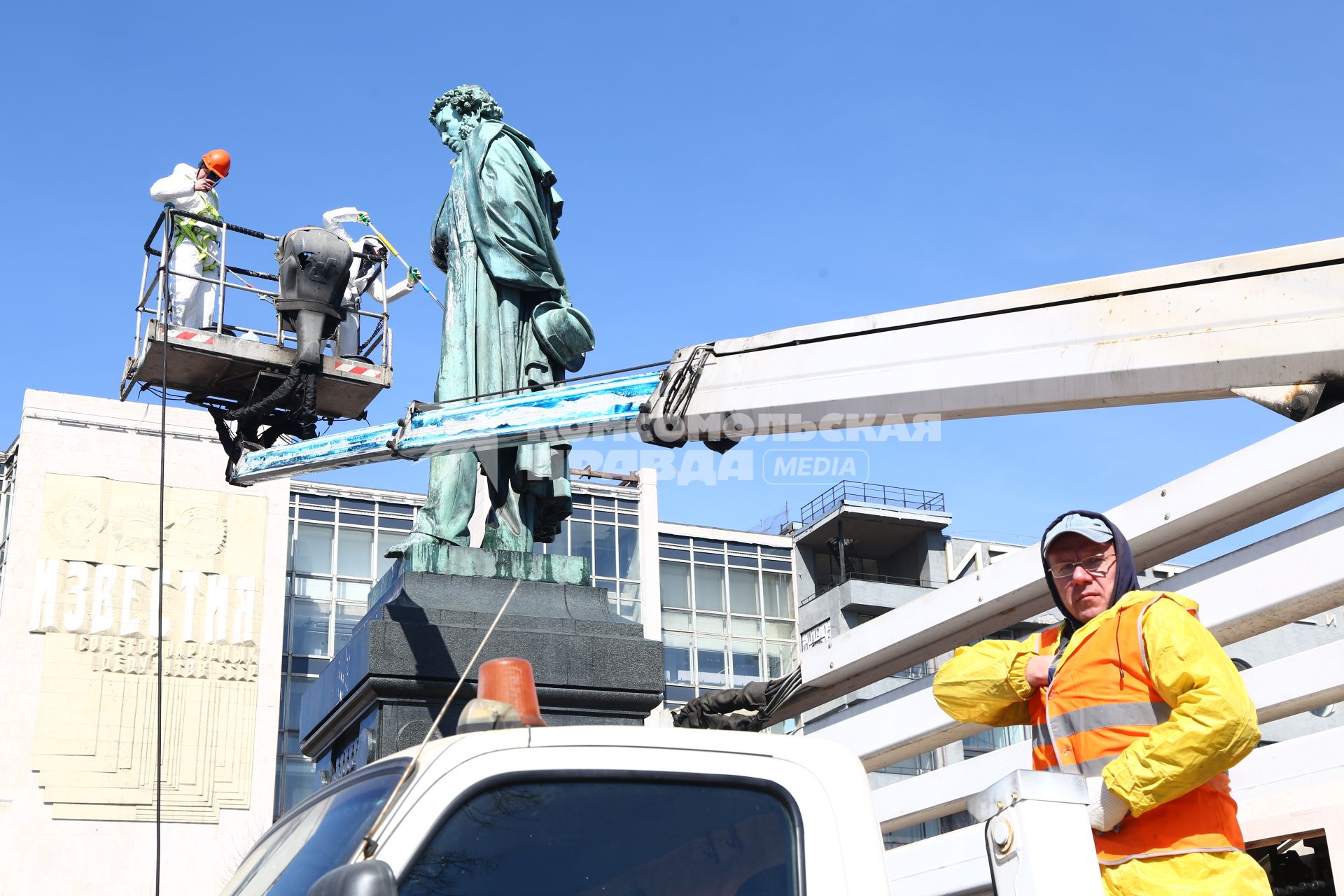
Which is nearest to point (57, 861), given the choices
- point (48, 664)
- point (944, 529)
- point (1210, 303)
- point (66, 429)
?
point (48, 664)

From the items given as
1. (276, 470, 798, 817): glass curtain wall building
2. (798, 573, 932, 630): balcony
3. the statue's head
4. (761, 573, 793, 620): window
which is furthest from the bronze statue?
(761, 573, 793, 620): window

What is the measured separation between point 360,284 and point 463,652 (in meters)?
2.58

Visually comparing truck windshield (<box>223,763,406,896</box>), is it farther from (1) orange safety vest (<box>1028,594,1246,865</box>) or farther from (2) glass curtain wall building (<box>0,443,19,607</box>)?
(2) glass curtain wall building (<box>0,443,19,607</box>)

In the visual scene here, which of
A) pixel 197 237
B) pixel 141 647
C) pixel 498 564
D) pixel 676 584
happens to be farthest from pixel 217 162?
pixel 676 584

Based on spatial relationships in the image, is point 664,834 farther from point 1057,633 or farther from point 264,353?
point 264,353

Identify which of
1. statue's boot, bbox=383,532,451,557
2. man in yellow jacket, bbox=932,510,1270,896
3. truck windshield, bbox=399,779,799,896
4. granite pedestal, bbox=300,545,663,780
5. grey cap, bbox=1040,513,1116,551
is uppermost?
statue's boot, bbox=383,532,451,557

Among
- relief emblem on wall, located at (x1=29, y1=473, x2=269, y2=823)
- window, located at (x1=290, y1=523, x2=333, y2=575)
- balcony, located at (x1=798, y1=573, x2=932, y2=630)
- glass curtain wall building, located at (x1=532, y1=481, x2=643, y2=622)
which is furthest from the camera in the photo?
balcony, located at (x1=798, y1=573, x2=932, y2=630)

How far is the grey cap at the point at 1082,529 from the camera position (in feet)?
10.9

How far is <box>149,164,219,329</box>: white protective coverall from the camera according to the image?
7.49 metres

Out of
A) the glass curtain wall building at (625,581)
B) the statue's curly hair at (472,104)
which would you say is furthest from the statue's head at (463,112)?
the glass curtain wall building at (625,581)

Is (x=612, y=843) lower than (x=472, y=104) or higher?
lower

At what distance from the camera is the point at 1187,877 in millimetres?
2828

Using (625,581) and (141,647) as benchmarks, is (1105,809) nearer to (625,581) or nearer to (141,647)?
(141,647)

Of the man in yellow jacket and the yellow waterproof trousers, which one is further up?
the man in yellow jacket
